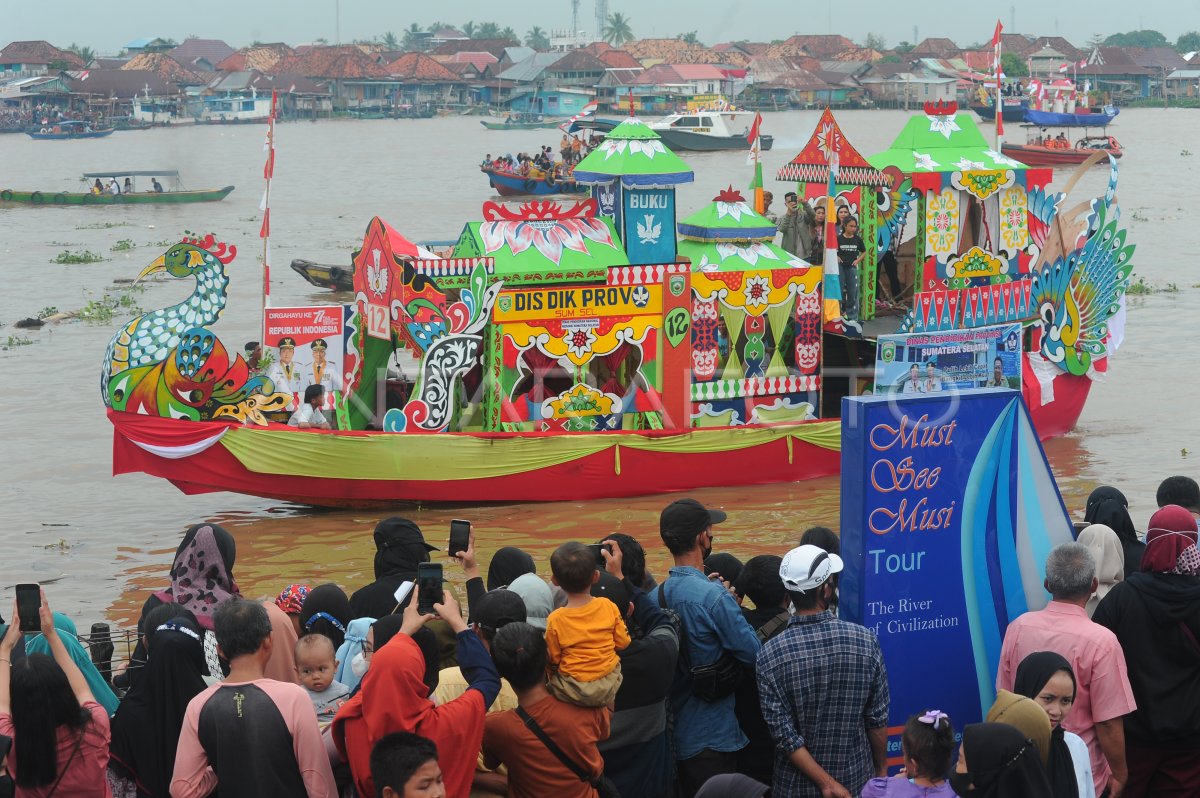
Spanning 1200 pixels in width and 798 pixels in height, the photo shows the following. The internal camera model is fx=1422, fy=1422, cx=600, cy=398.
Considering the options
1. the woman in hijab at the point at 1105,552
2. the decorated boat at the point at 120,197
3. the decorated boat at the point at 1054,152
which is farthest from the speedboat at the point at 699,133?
the woman in hijab at the point at 1105,552

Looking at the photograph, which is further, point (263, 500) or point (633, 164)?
point (263, 500)

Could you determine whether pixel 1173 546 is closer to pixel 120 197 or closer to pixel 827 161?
pixel 827 161

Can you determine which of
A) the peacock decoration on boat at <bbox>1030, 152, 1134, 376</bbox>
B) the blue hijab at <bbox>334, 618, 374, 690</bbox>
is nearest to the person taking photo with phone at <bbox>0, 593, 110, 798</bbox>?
the blue hijab at <bbox>334, 618, 374, 690</bbox>

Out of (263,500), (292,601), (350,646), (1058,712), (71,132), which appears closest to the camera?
(1058,712)

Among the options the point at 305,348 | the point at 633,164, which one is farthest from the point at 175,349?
the point at 633,164

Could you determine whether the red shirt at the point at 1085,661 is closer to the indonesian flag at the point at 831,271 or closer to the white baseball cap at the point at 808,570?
the white baseball cap at the point at 808,570

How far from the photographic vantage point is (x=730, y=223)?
43.3 ft

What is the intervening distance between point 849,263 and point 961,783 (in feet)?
35.8

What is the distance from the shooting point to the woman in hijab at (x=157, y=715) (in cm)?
455

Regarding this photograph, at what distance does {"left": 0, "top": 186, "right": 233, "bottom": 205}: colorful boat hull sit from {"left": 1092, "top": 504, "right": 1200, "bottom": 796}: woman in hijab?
44361 millimetres

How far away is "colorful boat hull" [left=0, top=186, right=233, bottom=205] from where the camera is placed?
149 ft

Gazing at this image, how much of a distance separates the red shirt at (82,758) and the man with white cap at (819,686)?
2.12 meters

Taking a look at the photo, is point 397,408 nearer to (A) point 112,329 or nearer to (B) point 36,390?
(B) point 36,390

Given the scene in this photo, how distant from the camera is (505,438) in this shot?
40.8ft
